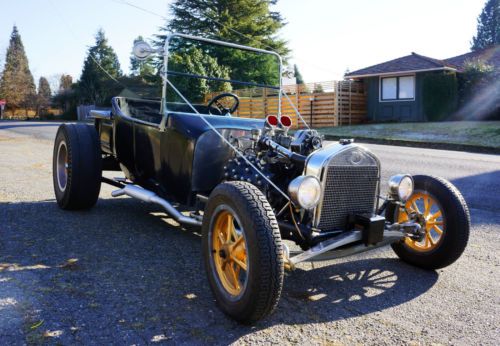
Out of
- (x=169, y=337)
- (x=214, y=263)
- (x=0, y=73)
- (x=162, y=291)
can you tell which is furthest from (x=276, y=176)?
(x=0, y=73)

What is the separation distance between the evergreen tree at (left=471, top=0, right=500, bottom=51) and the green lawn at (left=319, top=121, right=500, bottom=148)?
53.6 m

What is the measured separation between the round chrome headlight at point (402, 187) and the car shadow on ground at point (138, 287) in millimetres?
589

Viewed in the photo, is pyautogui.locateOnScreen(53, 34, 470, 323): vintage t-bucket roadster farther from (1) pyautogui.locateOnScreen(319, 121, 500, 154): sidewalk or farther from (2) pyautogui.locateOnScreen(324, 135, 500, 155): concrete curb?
(1) pyautogui.locateOnScreen(319, 121, 500, 154): sidewalk

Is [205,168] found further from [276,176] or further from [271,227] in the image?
[271,227]

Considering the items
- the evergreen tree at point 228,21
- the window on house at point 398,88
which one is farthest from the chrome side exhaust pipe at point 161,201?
the evergreen tree at point 228,21

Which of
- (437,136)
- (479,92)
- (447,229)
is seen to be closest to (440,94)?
(479,92)

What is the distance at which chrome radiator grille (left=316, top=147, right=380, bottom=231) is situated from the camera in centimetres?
301

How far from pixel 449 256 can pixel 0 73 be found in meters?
57.6

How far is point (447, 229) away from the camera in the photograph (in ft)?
10.8

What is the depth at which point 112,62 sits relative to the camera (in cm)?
5756

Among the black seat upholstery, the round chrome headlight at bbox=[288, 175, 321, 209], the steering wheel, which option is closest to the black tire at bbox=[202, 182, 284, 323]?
the round chrome headlight at bbox=[288, 175, 321, 209]

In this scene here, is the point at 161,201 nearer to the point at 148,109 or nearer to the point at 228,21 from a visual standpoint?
the point at 148,109

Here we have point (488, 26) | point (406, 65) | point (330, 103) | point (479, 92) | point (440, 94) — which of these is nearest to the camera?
point (479, 92)

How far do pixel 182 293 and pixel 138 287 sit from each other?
31 cm
